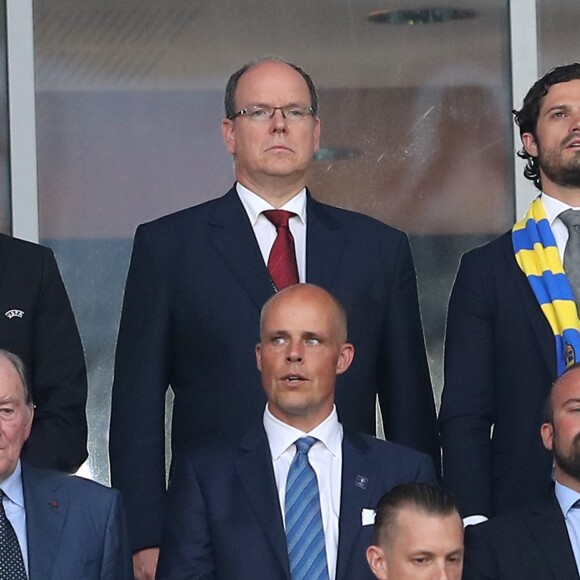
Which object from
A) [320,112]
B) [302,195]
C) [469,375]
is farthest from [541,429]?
[320,112]

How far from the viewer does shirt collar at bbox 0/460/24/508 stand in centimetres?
437

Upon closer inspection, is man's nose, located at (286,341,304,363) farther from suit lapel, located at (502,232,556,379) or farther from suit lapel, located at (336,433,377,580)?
suit lapel, located at (502,232,556,379)

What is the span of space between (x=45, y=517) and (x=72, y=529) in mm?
70

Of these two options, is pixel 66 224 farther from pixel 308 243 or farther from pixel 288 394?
pixel 288 394

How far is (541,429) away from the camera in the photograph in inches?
184

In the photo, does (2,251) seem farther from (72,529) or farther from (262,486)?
(262,486)

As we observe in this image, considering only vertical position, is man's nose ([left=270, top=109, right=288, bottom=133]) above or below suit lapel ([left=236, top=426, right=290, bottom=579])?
above

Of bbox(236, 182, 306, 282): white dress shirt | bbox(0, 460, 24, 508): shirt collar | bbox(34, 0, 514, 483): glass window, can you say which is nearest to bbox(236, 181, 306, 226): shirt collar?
bbox(236, 182, 306, 282): white dress shirt

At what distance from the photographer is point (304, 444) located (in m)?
4.49

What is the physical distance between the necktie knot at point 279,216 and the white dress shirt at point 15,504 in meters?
1.01

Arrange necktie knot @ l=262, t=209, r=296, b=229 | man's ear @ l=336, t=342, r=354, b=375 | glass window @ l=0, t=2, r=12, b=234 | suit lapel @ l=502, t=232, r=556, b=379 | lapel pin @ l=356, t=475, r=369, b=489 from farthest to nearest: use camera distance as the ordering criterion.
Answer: glass window @ l=0, t=2, r=12, b=234 < necktie knot @ l=262, t=209, r=296, b=229 < suit lapel @ l=502, t=232, r=556, b=379 < man's ear @ l=336, t=342, r=354, b=375 < lapel pin @ l=356, t=475, r=369, b=489

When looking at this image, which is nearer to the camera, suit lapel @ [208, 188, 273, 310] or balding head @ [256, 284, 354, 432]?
balding head @ [256, 284, 354, 432]

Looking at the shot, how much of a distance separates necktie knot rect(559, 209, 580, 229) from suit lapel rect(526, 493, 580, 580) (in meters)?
0.78

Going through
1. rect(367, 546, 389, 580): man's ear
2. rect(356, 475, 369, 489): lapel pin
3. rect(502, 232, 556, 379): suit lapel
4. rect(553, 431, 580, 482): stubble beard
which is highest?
rect(502, 232, 556, 379): suit lapel
